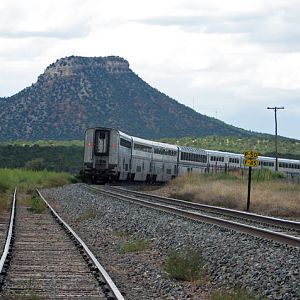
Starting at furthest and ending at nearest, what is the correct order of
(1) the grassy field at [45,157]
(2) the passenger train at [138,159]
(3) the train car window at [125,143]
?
(1) the grassy field at [45,157]
(3) the train car window at [125,143]
(2) the passenger train at [138,159]

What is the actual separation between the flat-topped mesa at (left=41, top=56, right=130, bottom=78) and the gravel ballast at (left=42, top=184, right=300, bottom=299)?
150381 millimetres

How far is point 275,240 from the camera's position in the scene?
17594 mm

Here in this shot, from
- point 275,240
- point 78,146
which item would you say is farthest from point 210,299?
point 78,146

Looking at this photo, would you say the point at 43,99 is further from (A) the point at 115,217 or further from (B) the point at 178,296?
(B) the point at 178,296

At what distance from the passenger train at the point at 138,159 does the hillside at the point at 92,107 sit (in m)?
80.3

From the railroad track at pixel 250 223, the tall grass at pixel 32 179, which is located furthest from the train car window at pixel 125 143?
the railroad track at pixel 250 223

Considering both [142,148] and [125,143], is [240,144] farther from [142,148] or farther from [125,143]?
[125,143]

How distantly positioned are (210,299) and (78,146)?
11775 cm

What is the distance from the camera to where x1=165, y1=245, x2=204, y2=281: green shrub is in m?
14.4

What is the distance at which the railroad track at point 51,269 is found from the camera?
1216 centimetres

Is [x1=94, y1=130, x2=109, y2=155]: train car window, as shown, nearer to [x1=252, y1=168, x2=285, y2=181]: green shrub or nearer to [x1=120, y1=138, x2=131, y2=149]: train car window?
[x1=120, y1=138, x2=131, y2=149]: train car window

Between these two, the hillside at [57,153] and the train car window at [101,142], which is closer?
the train car window at [101,142]

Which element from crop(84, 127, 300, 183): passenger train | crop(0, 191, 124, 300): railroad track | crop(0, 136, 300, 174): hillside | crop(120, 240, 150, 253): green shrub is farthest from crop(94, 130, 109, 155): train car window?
crop(0, 136, 300, 174): hillside

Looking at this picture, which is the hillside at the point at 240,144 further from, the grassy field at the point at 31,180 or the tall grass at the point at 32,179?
the grassy field at the point at 31,180
